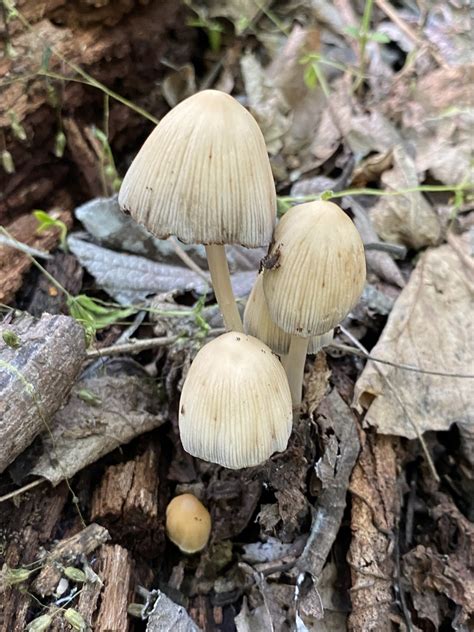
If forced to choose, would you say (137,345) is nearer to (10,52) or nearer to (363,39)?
(10,52)

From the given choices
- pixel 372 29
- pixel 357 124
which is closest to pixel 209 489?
pixel 357 124

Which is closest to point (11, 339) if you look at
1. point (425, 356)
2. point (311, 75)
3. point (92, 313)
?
point (92, 313)

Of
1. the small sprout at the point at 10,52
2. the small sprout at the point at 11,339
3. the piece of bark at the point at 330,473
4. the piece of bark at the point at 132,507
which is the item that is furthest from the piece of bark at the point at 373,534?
the small sprout at the point at 10,52

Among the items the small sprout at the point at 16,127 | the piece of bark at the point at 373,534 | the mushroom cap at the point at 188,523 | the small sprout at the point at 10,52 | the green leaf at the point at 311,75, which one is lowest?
the piece of bark at the point at 373,534

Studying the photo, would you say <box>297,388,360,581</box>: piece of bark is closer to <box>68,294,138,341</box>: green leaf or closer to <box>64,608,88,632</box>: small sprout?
<box>64,608,88,632</box>: small sprout

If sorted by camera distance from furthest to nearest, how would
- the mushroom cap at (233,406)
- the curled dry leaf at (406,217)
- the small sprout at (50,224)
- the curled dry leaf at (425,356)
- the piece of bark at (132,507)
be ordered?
the curled dry leaf at (406,217)
the small sprout at (50,224)
the curled dry leaf at (425,356)
the piece of bark at (132,507)
the mushroom cap at (233,406)

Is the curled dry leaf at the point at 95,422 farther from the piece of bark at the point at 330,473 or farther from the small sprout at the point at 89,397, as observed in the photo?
the piece of bark at the point at 330,473
